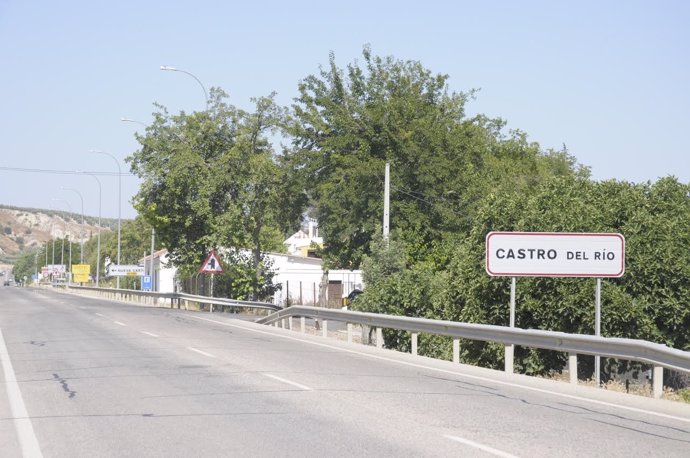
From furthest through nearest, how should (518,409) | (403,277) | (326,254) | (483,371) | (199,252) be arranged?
(199,252), (326,254), (403,277), (483,371), (518,409)

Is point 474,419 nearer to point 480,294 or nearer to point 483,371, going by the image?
point 483,371

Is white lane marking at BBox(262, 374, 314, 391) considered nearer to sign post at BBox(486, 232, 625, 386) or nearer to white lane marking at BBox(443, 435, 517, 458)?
white lane marking at BBox(443, 435, 517, 458)

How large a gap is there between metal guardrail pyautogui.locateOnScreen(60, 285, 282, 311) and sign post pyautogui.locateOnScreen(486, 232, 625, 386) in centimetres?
2435

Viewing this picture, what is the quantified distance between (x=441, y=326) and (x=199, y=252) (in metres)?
35.1

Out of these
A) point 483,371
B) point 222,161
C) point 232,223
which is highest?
point 222,161

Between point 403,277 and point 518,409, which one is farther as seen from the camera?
point 403,277

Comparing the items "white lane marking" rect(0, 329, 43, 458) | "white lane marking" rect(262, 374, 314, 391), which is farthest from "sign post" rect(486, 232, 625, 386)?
"white lane marking" rect(0, 329, 43, 458)

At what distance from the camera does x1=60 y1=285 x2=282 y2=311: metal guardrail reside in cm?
4266

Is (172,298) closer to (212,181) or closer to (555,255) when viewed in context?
(212,181)

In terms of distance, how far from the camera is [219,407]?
11.9 m

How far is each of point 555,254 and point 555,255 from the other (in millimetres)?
18

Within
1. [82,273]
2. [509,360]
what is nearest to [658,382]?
[509,360]

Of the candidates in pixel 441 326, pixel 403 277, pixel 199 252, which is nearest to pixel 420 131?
pixel 199 252

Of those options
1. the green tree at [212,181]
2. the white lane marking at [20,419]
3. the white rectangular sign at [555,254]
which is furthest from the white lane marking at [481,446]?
the green tree at [212,181]
